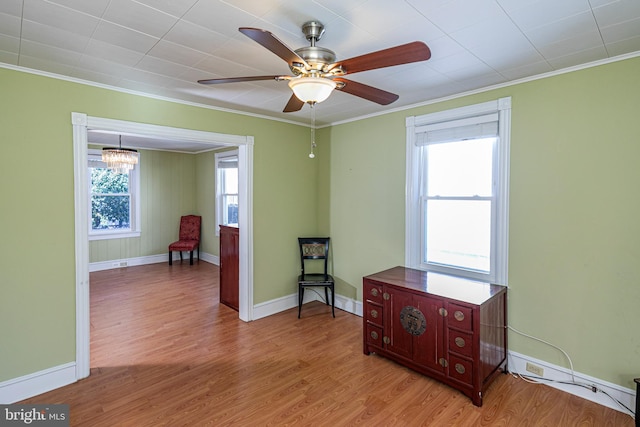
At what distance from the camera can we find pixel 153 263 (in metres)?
6.91

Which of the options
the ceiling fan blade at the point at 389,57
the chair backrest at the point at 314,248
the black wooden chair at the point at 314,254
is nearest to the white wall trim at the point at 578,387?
the black wooden chair at the point at 314,254

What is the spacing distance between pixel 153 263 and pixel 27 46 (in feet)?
18.4

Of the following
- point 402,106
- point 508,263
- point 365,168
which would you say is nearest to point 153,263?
point 365,168

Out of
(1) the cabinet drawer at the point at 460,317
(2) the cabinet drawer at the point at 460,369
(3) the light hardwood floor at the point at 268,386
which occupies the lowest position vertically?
(3) the light hardwood floor at the point at 268,386

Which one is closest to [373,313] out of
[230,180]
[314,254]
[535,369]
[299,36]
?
[535,369]

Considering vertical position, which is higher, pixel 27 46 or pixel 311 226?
pixel 27 46

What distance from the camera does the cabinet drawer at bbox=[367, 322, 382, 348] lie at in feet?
9.78

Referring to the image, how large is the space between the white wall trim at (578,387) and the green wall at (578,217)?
0.15 ft

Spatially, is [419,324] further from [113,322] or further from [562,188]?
[113,322]

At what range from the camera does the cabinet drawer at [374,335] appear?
2980 mm

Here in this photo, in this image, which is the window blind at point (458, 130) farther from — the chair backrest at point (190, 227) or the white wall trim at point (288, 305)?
the chair backrest at point (190, 227)

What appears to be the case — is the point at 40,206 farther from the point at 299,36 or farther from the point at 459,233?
the point at 459,233

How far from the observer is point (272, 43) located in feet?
4.45

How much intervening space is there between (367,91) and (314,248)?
107 inches
